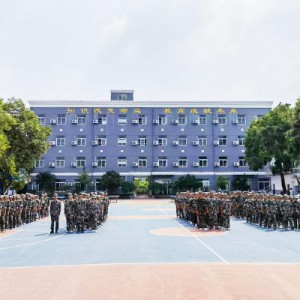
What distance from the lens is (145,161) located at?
50625mm

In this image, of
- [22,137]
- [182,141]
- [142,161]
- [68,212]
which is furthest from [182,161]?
[68,212]

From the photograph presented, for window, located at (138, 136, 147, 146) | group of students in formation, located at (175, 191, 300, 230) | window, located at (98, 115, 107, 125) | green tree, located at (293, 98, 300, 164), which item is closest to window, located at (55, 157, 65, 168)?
window, located at (98, 115, 107, 125)

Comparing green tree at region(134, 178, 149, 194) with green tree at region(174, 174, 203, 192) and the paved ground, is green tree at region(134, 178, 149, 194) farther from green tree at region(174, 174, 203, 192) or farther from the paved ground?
the paved ground

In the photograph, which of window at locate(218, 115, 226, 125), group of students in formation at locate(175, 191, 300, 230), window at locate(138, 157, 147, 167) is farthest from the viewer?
window at locate(218, 115, 226, 125)

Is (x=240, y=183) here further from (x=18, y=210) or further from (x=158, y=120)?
(x=18, y=210)

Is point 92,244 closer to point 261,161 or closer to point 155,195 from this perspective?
point 261,161

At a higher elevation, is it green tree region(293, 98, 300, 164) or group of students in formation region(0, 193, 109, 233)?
green tree region(293, 98, 300, 164)

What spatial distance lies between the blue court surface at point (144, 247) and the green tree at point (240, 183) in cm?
3284

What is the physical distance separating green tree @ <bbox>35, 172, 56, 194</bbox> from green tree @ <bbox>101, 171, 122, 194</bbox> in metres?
6.13

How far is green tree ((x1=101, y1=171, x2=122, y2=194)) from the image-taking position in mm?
47094

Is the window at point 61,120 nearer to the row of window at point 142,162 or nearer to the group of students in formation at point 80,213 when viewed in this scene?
the row of window at point 142,162

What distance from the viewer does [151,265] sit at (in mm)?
9180

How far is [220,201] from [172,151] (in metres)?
34.3

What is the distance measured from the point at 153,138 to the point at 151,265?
4171 cm
